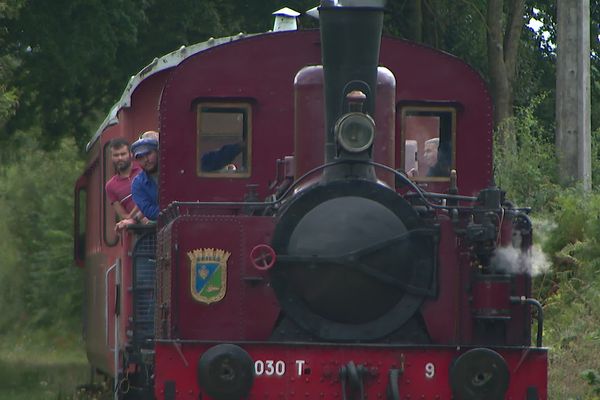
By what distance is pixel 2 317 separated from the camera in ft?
112

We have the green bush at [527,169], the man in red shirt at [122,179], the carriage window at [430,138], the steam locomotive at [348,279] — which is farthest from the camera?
the green bush at [527,169]

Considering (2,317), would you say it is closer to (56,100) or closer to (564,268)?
(56,100)

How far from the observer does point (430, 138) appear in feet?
32.4

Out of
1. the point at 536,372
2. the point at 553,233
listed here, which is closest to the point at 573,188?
the point at 553,233

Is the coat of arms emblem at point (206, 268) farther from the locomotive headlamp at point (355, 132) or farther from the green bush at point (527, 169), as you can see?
the green bush at point (527, 169)

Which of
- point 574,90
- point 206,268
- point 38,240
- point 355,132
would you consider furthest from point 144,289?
point 38,240

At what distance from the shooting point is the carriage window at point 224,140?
9594 mm

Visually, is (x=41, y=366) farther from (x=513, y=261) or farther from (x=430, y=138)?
(x=513, y=261)

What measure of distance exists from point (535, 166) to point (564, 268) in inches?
102

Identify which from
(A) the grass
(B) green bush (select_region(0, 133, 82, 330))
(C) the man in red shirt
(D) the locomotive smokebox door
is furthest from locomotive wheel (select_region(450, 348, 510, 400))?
(B) green bush (select_region(0, 133, 82, 330))

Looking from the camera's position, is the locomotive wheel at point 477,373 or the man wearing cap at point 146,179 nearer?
the locomotive wheel at point 477,373

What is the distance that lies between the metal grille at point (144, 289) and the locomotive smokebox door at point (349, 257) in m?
2.29

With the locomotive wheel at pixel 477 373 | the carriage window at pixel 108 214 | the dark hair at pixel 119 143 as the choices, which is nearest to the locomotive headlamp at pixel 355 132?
the locomotive wheel at pixel 477 373

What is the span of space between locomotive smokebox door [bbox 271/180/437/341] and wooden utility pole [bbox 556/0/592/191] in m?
8.37
